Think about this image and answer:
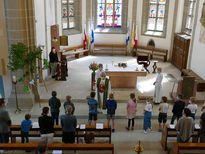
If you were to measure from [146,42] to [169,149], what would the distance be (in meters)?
11.3

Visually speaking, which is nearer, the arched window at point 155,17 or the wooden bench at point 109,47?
the arched window at point 155,17

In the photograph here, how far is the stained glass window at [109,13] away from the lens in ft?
58.6

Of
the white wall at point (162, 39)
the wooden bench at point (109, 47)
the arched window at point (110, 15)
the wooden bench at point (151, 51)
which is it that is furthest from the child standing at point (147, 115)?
the arched window at point (110, 15)

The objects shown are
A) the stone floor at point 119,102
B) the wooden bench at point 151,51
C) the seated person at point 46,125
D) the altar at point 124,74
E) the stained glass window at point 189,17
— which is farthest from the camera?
the wooden bench at point 151,51

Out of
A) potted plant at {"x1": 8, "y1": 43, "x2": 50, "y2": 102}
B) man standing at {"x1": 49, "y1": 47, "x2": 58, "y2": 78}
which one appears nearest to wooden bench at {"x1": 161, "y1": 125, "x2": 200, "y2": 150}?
potted plant at {"x1": 8, "y1": 43, "x2": 50, "y2": 102}

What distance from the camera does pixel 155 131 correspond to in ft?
29.1

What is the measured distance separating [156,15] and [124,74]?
7.13m

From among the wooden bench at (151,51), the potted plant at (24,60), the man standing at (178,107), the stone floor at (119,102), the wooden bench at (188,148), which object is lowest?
the stone floor at (119,102)

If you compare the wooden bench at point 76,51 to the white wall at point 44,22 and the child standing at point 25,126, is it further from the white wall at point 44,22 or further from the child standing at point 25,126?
the child standing at point 25,126

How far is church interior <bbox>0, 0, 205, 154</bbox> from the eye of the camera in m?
7.93

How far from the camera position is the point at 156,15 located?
→ 17.2 metres

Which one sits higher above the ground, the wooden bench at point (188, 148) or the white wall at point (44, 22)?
the white wall at point (44, 22)

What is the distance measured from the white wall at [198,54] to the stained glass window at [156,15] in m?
3.95

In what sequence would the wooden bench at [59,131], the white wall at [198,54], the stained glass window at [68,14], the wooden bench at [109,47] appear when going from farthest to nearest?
the wooden bench at [109,47] < the stained glass window at [68,14] < the white wall at [198,54] < the wooden bench at [59,131]
